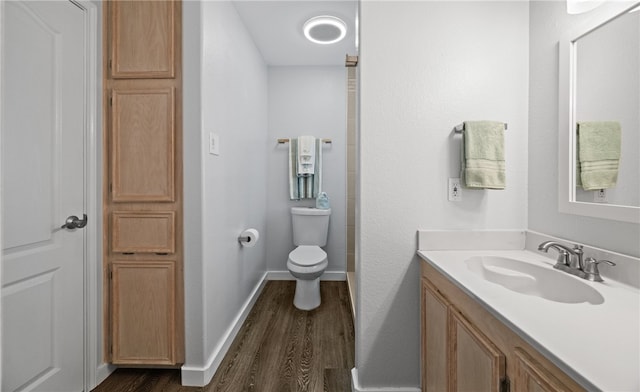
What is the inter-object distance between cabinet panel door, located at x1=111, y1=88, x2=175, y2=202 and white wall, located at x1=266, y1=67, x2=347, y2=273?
65.6 inches

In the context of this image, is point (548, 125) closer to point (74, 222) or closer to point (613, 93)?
point (613, 93)

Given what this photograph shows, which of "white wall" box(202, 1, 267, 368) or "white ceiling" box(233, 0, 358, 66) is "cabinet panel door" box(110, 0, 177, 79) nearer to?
"white wall" box(202, 1, 267, 368)

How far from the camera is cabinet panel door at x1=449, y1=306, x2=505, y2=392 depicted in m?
0.77

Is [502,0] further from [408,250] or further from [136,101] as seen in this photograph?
[136,101]

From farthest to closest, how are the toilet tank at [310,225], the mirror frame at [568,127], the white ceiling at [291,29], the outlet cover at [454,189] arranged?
the toilet tank at [310,225] → the white ceiling at [291,29] → the outlet cover at [454,189] → the mirror frame at [568,127]

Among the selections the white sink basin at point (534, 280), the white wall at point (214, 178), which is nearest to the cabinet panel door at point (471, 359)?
the white sink basin at point (534, 280)

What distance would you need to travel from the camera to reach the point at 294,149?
310cm

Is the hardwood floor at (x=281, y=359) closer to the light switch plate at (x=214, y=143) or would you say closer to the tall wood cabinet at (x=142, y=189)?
the tall wood cabinet at (x=142, y=189)

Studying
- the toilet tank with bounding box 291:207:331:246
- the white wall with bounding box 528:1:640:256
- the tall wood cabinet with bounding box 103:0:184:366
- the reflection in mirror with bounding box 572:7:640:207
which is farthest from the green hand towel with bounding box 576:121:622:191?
the toilet tank with bounding box 291:207:331:246

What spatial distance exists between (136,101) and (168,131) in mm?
243

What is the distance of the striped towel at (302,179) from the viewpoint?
309cm

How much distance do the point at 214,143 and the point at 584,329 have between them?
5.56 feet

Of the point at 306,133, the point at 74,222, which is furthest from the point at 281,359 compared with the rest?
the point at 306,133

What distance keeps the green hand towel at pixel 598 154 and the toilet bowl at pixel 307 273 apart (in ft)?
5.69
